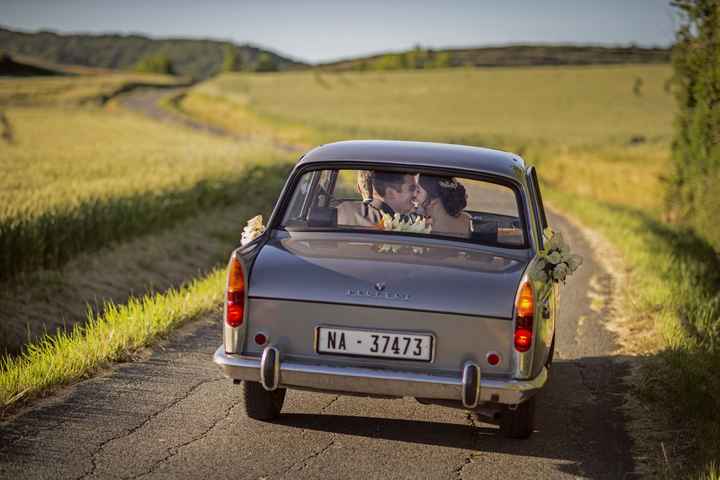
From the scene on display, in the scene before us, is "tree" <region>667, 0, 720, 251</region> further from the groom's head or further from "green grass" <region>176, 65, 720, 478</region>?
the groom's head

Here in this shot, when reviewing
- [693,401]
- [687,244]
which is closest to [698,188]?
[687,244]

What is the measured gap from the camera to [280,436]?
581 centimetres

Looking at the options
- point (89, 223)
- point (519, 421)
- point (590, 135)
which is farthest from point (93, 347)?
point (590, 135)

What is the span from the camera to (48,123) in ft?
181

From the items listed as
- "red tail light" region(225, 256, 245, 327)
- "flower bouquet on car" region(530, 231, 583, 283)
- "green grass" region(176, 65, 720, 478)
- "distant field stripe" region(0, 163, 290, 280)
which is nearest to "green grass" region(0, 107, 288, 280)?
"distant field stripe" region(0, 163, 290, 280)

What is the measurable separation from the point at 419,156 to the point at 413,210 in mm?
354

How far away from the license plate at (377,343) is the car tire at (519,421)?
873 mm

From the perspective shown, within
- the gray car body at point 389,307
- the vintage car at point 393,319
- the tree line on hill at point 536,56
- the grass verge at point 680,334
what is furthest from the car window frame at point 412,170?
the tree line on hill at point 536,56

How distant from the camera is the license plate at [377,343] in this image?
536 cm

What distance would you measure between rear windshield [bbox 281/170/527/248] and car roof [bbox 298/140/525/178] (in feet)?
0.30

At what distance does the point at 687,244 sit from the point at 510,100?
225ft

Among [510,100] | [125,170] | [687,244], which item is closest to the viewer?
[687,244]

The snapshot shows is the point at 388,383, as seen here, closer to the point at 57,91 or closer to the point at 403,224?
the point at 403,224

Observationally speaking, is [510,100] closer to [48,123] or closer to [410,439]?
[48,123]
